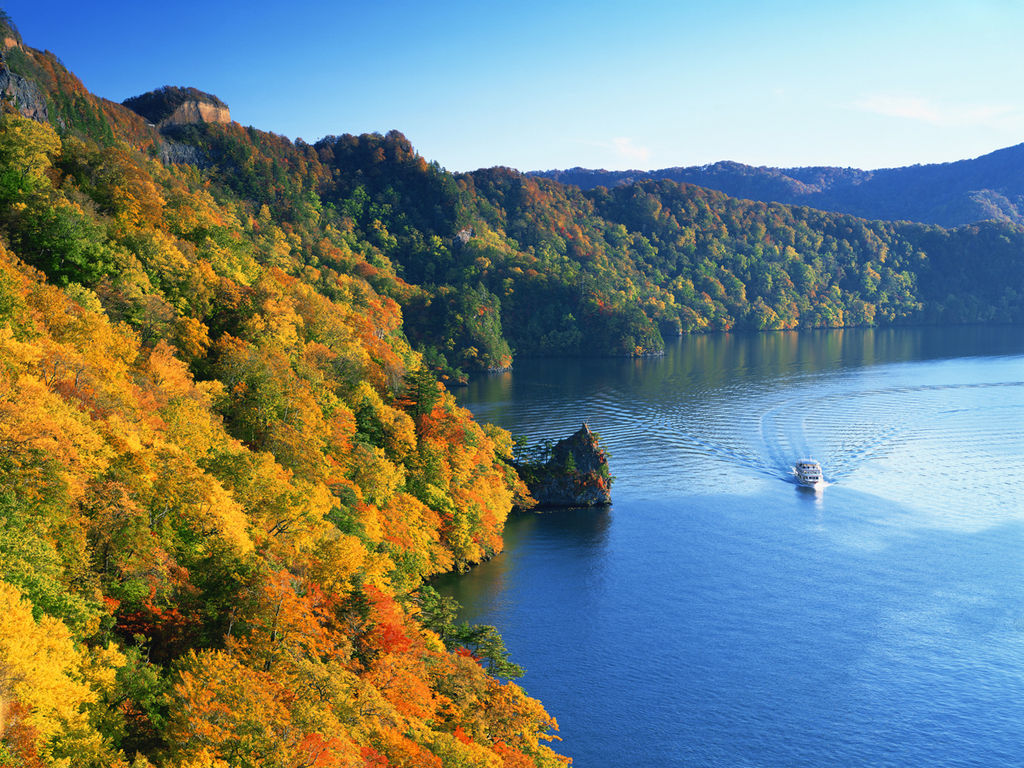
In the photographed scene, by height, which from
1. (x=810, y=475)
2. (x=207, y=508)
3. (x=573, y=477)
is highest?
(x=207, y=508)

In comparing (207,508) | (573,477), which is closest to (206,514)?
(207,508)

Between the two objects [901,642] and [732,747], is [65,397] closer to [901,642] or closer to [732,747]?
[732,747]

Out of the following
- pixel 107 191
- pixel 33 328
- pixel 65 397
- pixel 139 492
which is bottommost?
pixel 139 492

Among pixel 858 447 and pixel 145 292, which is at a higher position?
pixel 145 292

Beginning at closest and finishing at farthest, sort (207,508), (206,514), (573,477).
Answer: (206,514) < (207,508) < (573,477)

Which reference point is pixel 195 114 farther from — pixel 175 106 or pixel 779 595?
pixel 779 595

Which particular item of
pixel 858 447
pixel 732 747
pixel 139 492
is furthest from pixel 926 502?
pixel 139 492
